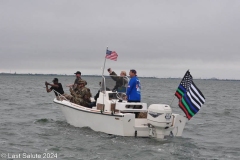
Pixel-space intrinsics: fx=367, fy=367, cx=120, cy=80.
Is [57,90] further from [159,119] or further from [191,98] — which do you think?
[191,98]

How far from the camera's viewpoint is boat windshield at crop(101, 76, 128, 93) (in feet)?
45.0

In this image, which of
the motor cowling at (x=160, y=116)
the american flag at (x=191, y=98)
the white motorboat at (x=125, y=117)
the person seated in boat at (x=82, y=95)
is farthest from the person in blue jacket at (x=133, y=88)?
the person seated in boat at (x=82, y=95)

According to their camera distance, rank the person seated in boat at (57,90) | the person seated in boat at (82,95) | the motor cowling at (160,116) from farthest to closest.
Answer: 1. the person seated in boat at (57,90)
2. the person seated in boat at (82,95)
3. the motor cowling at (160,116)

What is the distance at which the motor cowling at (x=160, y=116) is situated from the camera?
36.0 ft

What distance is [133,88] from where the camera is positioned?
1245cm

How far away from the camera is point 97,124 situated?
502 inches

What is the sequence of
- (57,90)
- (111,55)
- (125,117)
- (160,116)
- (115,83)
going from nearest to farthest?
(160,116) < (125,117) < (111,55) < (115,83) < (57,90)

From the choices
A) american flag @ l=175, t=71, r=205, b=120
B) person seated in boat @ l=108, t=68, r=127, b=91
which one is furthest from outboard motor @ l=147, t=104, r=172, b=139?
person seated in boat @ l=108, t=68, r=127, b=91

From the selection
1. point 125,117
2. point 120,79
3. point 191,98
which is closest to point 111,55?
point 120,79

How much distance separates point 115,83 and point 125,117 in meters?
2.66

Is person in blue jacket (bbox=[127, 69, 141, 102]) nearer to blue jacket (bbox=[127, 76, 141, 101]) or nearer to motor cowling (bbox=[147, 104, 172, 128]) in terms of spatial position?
blue jacket (bbox=[127, 76, 141, 101])

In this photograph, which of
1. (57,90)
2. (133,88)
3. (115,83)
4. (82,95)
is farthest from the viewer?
(57,90)

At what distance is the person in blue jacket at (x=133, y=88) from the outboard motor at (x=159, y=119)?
130 centimetres

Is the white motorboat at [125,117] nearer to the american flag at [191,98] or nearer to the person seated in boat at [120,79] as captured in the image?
the person seated in boat at [120,79]
